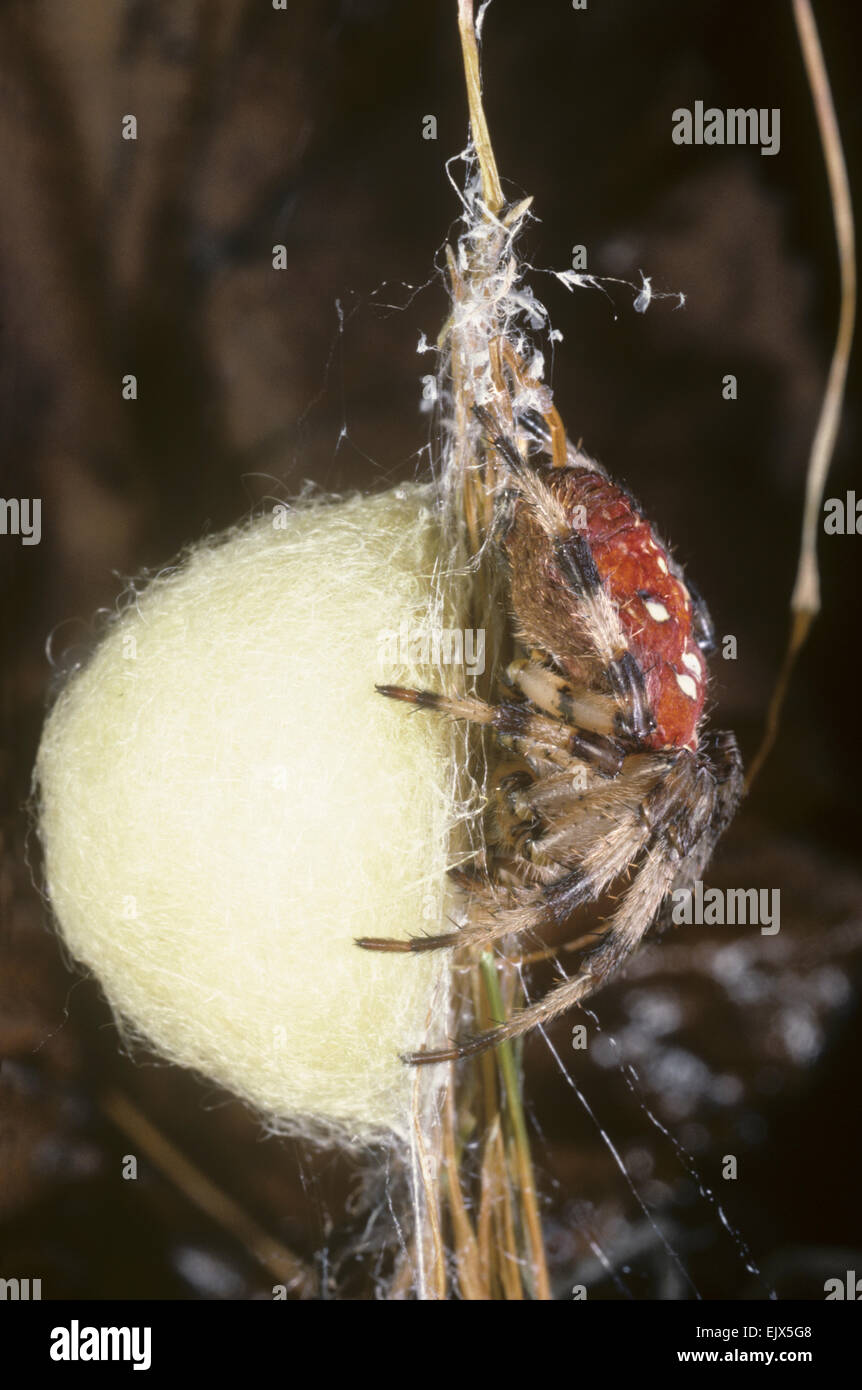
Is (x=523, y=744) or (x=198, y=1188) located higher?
(x=523, y=744)
